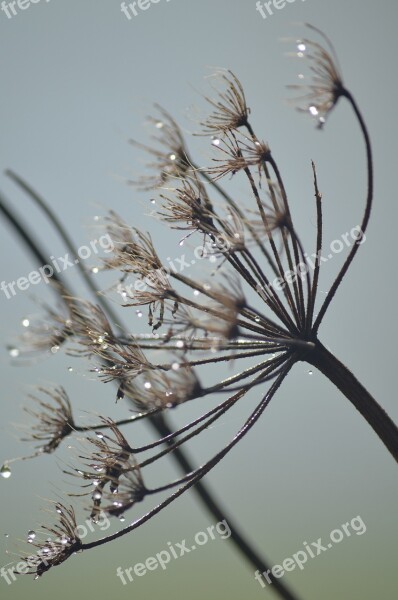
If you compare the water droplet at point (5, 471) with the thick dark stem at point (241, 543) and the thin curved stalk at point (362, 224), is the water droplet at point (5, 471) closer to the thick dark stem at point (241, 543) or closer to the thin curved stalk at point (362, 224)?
the thick dark stem at point (241, 543)

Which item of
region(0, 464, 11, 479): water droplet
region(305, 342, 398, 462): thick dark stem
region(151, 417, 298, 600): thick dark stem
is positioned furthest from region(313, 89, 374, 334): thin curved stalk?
region(0, 464, 11, 479): water droplet

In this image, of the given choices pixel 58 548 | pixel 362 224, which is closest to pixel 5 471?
pixel 58 548

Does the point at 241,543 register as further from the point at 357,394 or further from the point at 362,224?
the point at 362,224

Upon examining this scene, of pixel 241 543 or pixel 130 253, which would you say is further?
pixel 130 253

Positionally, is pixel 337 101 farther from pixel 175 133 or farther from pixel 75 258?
pixel 75 258

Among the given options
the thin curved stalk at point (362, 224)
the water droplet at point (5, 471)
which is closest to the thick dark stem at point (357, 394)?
the thin curved stalk at point (362, 224)
